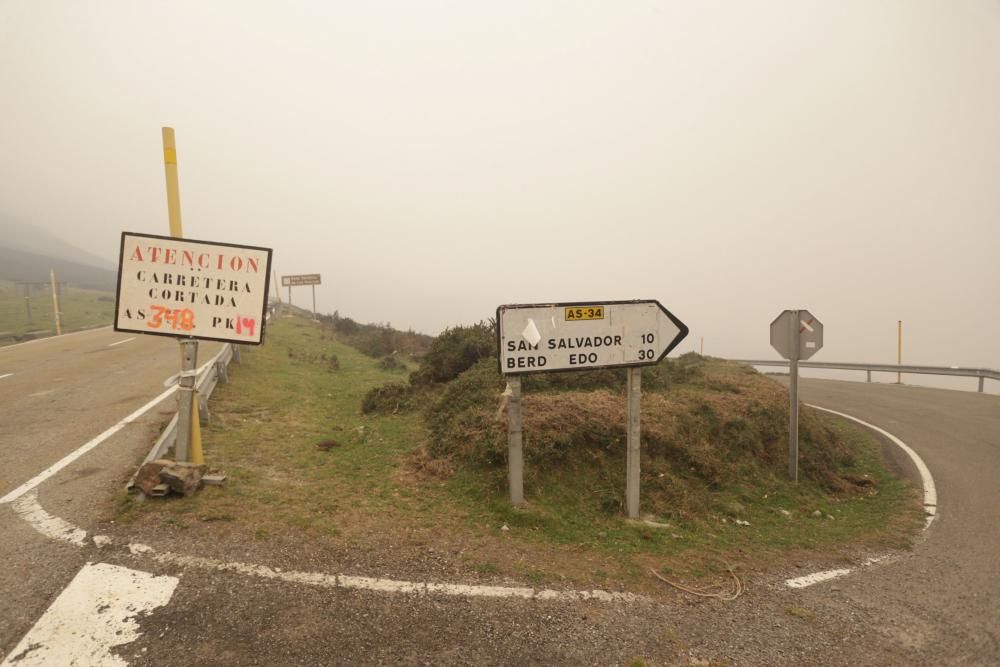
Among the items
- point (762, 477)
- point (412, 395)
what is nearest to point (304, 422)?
point (412, 395)

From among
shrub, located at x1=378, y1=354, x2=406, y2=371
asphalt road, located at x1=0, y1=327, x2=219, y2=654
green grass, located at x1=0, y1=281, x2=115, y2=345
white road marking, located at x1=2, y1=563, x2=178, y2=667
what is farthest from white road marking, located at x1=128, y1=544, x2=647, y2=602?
green grass, located at x1=0, y1=281, x2=115, y2=345

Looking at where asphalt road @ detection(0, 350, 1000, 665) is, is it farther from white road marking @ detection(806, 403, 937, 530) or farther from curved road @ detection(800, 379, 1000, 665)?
white road marking @ detection(806, 403, 937, 530)

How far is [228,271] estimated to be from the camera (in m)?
4.43

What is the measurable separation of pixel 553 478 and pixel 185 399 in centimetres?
395

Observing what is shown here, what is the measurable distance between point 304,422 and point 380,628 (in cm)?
523

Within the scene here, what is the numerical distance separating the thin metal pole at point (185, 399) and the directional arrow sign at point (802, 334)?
7.46m

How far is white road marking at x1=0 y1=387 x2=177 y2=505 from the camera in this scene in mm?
4109

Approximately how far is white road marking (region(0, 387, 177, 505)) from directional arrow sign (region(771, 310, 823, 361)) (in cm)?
888

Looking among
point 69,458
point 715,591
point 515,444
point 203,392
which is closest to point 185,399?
point 69,458

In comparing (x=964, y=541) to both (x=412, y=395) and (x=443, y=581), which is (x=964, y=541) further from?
(x=412, y=395)

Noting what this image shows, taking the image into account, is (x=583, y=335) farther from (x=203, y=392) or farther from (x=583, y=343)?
(x=203, y=392)

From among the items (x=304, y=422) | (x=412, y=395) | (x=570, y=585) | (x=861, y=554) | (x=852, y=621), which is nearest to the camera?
(x=852, y=621)

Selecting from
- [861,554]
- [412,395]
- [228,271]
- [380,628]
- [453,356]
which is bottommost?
[861,554]

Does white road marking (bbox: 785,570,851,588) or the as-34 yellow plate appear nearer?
white road marking (bbox: 785,570,851,588)
